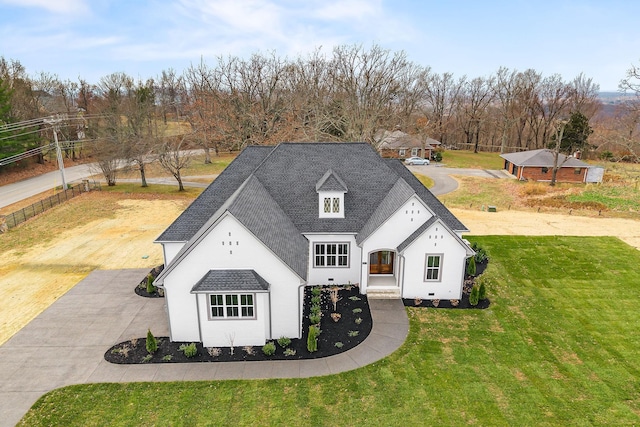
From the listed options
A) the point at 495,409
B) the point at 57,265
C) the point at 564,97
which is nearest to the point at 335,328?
the point at 495,409

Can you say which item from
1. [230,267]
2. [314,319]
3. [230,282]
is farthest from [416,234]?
[230,282]

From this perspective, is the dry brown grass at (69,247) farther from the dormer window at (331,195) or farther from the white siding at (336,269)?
the dormer window at (331,195)

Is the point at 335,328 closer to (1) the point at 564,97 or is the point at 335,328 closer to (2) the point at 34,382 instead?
(2) the point at 34,382

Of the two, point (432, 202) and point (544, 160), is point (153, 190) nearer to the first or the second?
point (432, 202)

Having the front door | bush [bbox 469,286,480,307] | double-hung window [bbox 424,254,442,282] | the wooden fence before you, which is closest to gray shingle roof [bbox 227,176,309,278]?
the front door

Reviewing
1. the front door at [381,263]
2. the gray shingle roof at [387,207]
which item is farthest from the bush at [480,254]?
the gray shingle roof at [387,207]

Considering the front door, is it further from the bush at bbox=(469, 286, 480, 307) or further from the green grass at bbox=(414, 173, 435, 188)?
the green grass at bbox=(414, 173, 435, 188)

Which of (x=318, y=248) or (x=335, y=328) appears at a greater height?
(x=318, y=248)
